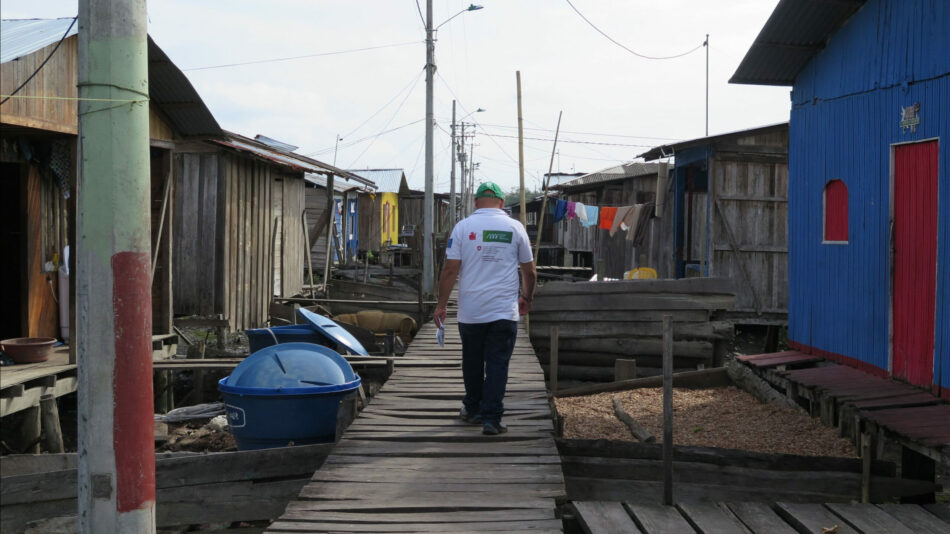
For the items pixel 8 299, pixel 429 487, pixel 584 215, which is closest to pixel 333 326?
pixel 8 299

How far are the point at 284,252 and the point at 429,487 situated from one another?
13.2m

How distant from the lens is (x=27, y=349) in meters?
9.07

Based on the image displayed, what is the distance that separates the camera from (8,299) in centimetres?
1052

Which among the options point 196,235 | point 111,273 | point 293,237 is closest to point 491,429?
point 111,273

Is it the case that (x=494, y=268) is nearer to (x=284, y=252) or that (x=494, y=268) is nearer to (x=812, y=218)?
(x=812, y=218)

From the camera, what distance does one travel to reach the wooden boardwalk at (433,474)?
477 cm

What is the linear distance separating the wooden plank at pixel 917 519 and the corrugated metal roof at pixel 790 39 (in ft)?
20.0

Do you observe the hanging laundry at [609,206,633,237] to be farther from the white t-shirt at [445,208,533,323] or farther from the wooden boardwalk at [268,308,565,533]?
the white t-shirt at [445,208,533,323]

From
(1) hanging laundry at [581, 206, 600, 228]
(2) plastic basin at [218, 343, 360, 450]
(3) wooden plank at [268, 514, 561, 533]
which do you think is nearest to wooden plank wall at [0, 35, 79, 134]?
(2) plastic basin at [218, 343, 360, 450]

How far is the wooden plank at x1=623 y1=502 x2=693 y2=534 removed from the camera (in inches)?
209

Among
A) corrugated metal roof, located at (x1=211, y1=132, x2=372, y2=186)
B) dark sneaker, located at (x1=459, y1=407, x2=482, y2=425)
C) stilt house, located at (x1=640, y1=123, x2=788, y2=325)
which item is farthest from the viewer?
stilt house, located at (x1=640, y1=123, x2=788, y2=325)

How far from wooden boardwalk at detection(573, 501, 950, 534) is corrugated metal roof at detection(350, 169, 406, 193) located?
114 feet

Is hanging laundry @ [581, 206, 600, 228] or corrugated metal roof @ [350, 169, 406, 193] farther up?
corrugated metal roof @ [350, 169, 406, 193]

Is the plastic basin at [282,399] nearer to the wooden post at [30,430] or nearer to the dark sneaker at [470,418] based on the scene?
the dark sneaker at [470,418]
